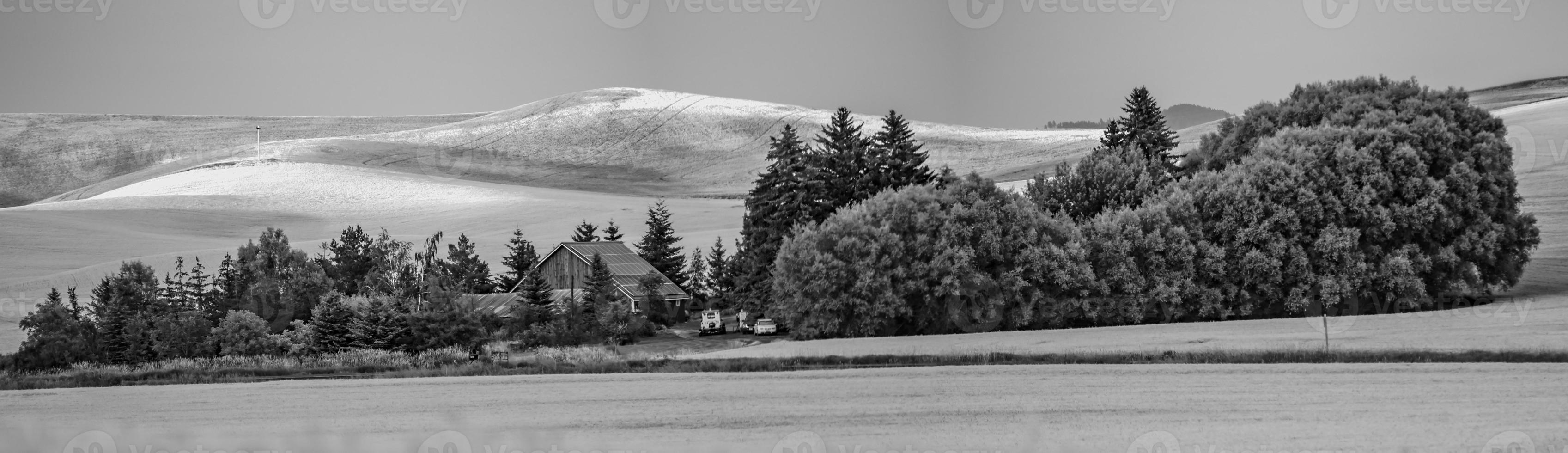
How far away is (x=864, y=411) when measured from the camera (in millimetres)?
22578

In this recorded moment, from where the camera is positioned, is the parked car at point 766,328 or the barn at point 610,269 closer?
the parked car at point 766,328

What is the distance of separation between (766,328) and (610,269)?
13.6 m

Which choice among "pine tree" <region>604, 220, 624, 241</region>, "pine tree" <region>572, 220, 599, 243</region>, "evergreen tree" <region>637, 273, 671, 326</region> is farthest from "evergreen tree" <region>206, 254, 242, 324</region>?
"pine tree" <region>604, 220, 624, 241</region>

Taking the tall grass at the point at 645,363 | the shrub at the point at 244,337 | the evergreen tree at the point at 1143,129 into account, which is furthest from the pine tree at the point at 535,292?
the evergreen tree at the point at 1143,129

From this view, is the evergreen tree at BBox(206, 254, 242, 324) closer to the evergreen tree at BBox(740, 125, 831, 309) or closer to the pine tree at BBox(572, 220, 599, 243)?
the evergreen tree at BBox(740, 125, 831, 309)

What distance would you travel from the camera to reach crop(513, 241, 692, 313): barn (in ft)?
198

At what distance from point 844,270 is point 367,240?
25.6m

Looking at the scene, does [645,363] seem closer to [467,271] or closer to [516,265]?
[467,271]

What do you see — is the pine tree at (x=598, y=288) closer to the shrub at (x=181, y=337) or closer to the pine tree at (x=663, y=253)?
the pine tree at (x=663, y=253)

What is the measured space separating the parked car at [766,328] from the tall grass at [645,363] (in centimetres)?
1207

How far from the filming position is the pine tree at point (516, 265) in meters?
61.9

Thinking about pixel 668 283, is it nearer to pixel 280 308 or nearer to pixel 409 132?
pixel 280 308

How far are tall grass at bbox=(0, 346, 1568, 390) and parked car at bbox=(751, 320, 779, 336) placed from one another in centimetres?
1207

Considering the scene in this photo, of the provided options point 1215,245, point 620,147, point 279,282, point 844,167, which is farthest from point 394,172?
point 1215,245
